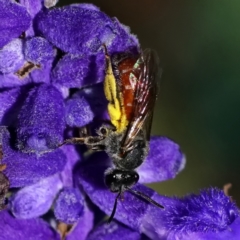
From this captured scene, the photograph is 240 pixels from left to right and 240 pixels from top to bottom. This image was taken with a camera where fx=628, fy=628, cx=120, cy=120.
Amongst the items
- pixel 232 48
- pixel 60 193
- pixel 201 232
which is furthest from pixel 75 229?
pixel 232 48

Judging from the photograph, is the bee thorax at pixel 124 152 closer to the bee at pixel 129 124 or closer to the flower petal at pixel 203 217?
the bee at pixel 129 124

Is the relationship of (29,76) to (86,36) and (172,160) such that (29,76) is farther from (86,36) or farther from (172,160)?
(172,160)

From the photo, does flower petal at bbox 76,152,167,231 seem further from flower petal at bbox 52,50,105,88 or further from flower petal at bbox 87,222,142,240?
flower petal at bbox 52,50,105,88

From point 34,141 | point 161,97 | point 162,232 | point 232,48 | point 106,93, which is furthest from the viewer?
point 161,97

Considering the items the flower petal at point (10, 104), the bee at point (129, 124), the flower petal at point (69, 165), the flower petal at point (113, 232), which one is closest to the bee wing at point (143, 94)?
the bee at point (129, 124)

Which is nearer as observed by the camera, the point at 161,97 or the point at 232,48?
the point at 232,48

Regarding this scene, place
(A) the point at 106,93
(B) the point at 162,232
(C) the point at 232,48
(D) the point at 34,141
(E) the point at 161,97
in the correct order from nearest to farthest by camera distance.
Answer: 1. (D) the point at 34,141
2. (A) the point at 106,93
3. (B) the point at 162,232
4. (C) the point at 232,48
5. (E) the point at 161,97

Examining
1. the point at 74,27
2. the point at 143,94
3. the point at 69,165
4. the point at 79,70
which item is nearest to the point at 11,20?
the point at 74,27
